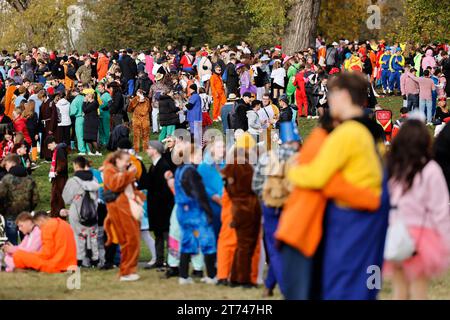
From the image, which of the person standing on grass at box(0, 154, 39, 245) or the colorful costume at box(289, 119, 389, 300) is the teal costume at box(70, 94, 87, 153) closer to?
the person standing on grass at box(0, 154, 39, 245)

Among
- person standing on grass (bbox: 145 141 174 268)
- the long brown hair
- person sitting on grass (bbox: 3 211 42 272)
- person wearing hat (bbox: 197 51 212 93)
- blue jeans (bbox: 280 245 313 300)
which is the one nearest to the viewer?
blue jeans (bbox: 280 245 313 300)

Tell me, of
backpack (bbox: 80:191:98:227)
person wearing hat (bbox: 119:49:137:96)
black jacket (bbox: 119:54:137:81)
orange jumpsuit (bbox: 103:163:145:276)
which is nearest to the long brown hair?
orange jumpsuit (bbox: 103:163:145:276)

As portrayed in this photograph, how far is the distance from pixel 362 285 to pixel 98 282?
547 cm

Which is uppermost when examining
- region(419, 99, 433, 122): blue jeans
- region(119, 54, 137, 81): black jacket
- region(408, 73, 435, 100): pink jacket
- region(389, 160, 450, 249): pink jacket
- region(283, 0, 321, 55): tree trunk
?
region(283, 0, 321, 55): tree trunk

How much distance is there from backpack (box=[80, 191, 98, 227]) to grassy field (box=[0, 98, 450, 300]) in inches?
28.3

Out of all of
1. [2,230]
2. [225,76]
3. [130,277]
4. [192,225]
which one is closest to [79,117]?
[225,76]

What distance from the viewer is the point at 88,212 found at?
14992mm

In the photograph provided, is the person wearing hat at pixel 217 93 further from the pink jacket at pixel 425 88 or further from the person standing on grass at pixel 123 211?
the person standing on grass at pixel 123 211

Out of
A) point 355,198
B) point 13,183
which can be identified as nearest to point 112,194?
point 13,183

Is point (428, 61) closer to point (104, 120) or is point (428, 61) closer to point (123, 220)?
point (104, 120)

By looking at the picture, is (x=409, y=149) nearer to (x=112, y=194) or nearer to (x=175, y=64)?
(x=112, y=194)

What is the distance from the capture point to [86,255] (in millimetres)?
15211

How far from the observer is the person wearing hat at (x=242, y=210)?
12.8m

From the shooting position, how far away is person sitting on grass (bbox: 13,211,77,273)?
14.6 meters
